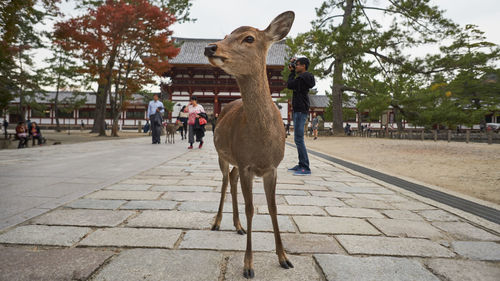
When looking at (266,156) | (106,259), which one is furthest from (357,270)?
(106,259)

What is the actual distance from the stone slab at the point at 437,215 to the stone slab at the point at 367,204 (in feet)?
1.07

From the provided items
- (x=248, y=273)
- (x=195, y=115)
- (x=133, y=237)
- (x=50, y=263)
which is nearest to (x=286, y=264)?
(x=248, y=273)

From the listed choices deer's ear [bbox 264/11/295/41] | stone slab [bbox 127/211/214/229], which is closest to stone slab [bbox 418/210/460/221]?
stone slab [bbox 127/211/214/229]

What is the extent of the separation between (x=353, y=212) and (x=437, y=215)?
2.69 ft

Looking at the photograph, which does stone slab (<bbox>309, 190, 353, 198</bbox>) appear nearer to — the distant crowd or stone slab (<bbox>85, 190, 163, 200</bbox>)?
stone slab (<bbox>85, 190, 163, 200</bbox>)

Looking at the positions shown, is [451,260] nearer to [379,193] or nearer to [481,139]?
[379,193]

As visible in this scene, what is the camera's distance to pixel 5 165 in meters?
4.65

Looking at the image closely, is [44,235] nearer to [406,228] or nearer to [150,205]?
[150,205]

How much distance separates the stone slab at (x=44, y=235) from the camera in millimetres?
1765

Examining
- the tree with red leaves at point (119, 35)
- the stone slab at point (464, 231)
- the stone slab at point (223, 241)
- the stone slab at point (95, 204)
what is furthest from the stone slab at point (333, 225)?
the tree with red leaves at point (119, 35)

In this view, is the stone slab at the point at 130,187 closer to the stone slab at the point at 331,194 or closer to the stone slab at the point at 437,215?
the stone slab at the point at 331,194

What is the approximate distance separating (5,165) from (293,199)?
205 inches

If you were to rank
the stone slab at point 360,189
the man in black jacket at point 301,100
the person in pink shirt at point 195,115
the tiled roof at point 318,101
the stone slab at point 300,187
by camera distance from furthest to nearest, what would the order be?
the tiled roof at point 318,101
the person in pink shirt at point 195,115
the man in black jacket at point 301,100
the stone slab at point 300,187
the stone slab at point 360,189

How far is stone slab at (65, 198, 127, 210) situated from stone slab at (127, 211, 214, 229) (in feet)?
1.37
